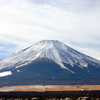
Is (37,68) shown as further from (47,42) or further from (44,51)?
(47,42)

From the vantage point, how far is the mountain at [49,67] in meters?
77.4

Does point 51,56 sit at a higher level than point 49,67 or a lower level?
higher

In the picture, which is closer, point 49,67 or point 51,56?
point 49,67

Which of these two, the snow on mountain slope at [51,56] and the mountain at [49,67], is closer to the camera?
the mountain at [49,67]

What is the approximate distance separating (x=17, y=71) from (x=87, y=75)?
24.1 m

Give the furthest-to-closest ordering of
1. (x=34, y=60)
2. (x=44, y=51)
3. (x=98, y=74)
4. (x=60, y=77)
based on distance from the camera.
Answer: (x=44, y=51)
(x=34, y=60)
(x=98, y=74)
(x=60, y=77)

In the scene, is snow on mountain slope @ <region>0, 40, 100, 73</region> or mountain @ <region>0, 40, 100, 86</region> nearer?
mountain @ <region>0, 40, 100, 86</region>

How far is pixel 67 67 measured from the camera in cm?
9225

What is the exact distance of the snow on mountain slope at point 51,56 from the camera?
3819 inches

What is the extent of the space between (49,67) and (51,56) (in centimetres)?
1129

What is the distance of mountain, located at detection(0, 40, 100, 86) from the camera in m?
77.4

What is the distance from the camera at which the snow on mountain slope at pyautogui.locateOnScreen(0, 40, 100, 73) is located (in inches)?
3819

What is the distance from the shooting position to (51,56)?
101 metres

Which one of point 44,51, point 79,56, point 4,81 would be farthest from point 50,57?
point 4,81
